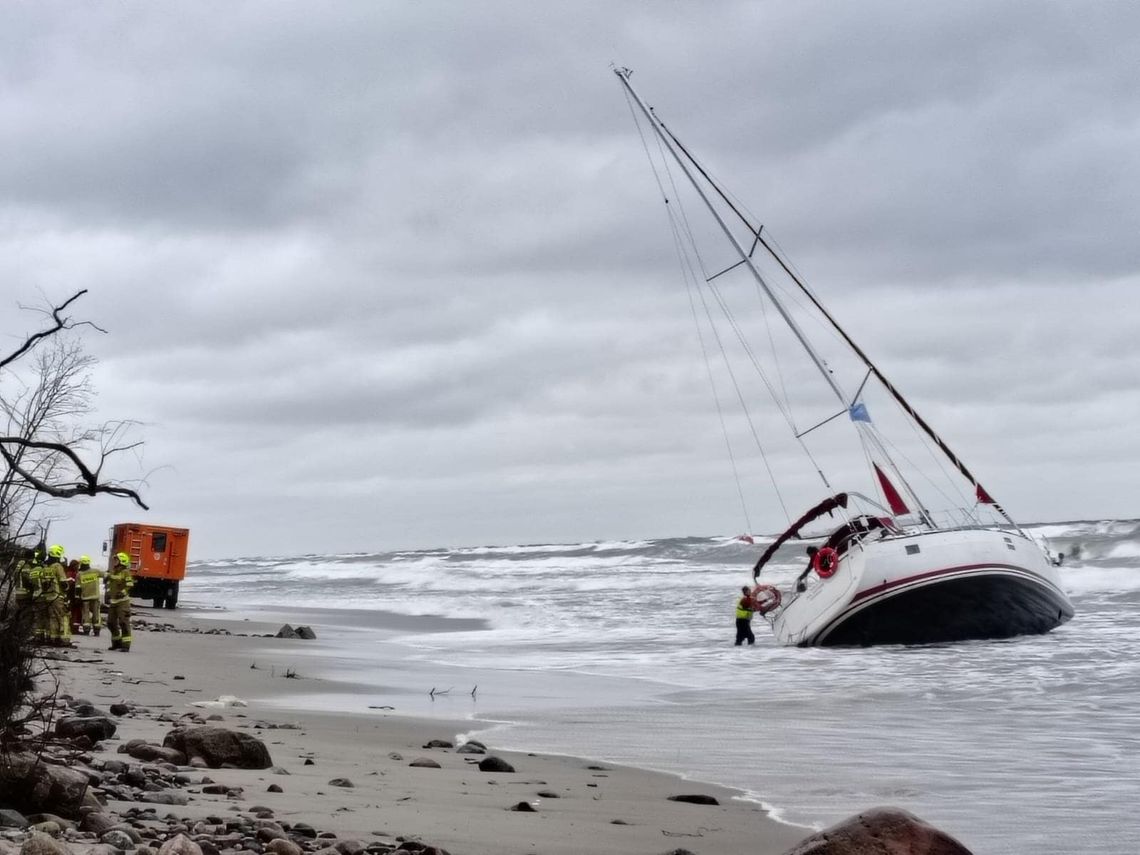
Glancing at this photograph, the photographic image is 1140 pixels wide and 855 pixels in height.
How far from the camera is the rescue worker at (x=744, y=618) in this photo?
2558 centimetres

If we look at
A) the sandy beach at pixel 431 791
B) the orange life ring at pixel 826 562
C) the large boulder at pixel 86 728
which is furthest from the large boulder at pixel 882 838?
the orange life ring at pixel 826 562

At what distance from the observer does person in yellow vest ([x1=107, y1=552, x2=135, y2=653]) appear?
19.6m

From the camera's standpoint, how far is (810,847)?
16.6 feet

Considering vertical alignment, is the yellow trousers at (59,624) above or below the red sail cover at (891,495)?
below

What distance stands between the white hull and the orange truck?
25261 millimetres

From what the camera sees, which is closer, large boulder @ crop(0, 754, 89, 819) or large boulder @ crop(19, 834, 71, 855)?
large boulder @ crop(19, 834, 71, 855)

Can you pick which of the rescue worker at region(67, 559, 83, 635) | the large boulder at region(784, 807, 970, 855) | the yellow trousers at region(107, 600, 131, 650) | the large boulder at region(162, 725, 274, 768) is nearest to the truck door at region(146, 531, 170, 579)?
the rescue worker at region(67, 559, 83, 635)

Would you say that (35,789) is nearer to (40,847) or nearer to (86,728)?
(40,847)

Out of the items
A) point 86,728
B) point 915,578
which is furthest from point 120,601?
point 915,578

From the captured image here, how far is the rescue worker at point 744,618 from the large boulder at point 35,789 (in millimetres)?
20604

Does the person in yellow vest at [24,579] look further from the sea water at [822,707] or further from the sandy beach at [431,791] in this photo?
the sea water at [822,707]

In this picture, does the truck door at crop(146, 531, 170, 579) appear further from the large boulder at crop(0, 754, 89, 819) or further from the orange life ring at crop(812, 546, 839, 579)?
the large boulder at crop(0, 754, 89, 819)

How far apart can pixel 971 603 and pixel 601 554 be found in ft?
209

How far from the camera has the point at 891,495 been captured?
86.5 ft
